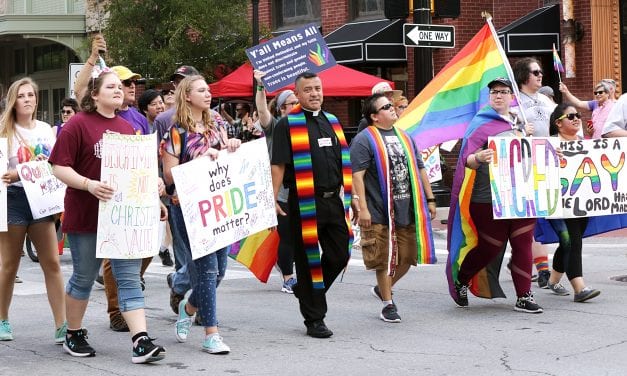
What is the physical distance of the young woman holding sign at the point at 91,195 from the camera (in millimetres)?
7188

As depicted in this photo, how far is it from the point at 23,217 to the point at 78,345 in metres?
1.11

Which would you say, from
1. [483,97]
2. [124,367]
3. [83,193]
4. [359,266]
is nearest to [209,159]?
[83,193]

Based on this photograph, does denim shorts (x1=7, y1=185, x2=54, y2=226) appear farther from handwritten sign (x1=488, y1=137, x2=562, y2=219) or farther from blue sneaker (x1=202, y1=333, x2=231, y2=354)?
handwritten sign (x1=488, y1=137, x2=562, y2=219)

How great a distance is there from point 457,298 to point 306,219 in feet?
6.09

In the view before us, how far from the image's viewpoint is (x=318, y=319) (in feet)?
27.2

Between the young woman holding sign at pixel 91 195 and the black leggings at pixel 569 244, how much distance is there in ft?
12.9

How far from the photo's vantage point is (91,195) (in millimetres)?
7297

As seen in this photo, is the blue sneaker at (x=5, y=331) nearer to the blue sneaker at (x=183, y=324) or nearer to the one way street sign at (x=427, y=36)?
the blue sneaker at (x=183, y=324)

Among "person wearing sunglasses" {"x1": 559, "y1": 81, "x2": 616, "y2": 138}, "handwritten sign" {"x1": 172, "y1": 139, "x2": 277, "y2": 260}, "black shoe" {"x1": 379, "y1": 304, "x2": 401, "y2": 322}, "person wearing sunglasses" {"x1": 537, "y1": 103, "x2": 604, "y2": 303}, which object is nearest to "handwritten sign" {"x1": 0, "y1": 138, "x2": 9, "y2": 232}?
"handwritten sign" {"x1": 172, "y1": 139, "x2": 277, "y2": 260}

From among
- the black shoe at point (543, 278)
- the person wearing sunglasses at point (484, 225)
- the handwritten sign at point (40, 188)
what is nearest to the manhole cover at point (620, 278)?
the black shoe at point (543, 278)

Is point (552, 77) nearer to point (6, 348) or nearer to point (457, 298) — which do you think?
point (457, 298)

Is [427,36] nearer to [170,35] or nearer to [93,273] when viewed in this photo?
[170,35]

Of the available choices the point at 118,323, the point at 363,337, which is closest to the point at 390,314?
the point at 363,337

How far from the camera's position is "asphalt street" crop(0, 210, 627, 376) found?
7141 mm
